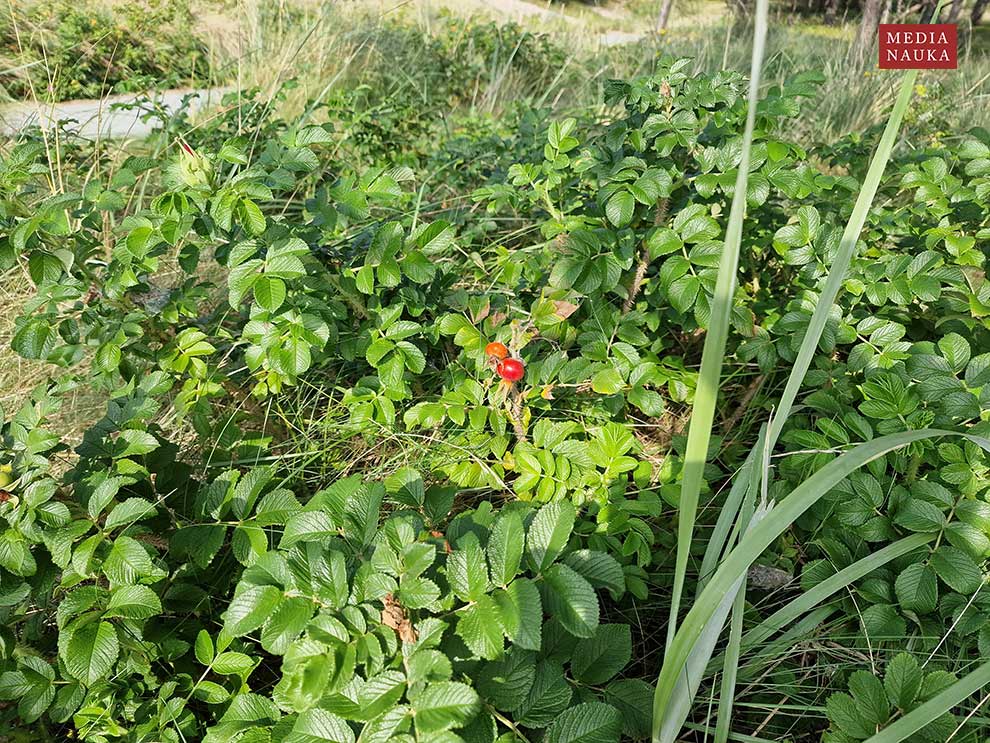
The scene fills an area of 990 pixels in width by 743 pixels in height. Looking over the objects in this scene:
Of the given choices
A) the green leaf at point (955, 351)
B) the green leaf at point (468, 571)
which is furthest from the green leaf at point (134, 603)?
the green leaf at point (955, 351)

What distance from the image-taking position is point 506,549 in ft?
2.64

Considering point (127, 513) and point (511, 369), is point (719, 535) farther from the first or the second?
point (127, 513)

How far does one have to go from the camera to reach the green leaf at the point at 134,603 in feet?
3.02

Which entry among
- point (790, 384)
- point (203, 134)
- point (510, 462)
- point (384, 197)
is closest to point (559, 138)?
point (384, 197)

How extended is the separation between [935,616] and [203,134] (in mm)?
2543

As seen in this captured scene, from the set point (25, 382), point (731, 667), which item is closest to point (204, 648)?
point (731, 667)

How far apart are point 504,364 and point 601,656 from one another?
1.60ft

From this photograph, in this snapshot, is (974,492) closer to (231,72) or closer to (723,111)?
(723,111)

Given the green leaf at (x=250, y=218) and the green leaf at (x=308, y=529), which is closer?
the green leaf at (x=308, y=529)

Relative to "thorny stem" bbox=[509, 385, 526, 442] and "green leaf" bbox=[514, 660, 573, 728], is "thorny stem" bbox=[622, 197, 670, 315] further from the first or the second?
"green leaf" bbox=[514, 660, 573, 728]

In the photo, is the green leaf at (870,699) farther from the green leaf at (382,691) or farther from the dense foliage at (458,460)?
the green leaf at (382,691)

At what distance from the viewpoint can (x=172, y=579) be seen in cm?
113

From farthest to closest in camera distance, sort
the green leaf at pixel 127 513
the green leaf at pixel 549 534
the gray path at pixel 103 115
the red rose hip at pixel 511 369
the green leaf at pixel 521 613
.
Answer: the gray path at pixel 103 115 < the red rose hip at pixel 511 369 < the green leaf at pixel 127 513 < the green leaf at pixel 549 534 < the green leaf at pixel 521 613

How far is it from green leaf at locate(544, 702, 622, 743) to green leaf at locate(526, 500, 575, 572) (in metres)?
0.18
